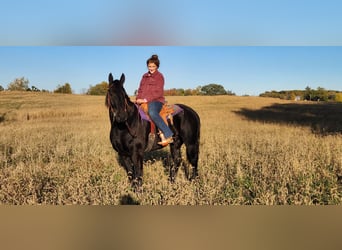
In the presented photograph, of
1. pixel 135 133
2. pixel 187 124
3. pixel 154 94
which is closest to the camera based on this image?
pixel 135 133

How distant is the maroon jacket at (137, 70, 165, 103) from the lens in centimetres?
394

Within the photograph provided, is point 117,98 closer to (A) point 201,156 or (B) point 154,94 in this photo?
(B) point 154,94

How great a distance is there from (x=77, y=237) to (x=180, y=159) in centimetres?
240

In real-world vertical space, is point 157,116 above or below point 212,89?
below

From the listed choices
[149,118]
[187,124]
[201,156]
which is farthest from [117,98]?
[201,156]

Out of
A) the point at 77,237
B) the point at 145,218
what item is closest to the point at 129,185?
the point at 145,218

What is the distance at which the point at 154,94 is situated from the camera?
407cm

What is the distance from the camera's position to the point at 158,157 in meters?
5.95

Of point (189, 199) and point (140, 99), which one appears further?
point (140, 99)

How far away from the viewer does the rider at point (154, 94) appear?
12.7 feet

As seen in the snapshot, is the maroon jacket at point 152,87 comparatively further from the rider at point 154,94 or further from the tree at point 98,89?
the tree at point 98,89

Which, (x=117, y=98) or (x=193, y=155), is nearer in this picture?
(x=117, y=98)

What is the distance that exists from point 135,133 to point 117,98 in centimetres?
80

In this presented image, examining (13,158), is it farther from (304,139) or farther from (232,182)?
(304,139)
